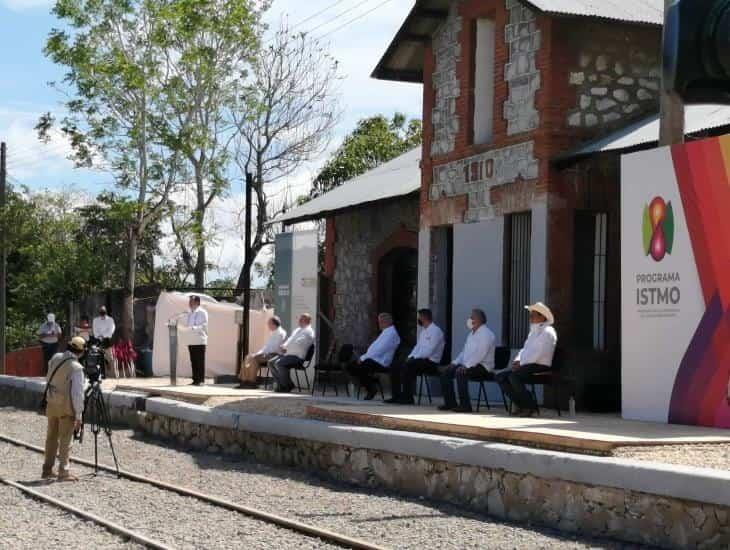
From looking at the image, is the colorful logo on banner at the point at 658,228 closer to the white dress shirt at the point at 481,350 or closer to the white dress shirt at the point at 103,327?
the white dress shirt at the point at 481,350

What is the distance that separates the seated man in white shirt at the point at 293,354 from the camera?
20.8 metres

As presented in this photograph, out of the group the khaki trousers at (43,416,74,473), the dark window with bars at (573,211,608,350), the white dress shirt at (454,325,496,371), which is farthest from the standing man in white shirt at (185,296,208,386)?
the khaki trousers at (43,416,74,473)

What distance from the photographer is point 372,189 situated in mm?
22953

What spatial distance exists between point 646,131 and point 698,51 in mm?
10835

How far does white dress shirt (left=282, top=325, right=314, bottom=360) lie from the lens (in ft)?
68.3

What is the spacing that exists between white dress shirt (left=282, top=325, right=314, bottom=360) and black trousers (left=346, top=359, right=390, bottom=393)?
2.29 m

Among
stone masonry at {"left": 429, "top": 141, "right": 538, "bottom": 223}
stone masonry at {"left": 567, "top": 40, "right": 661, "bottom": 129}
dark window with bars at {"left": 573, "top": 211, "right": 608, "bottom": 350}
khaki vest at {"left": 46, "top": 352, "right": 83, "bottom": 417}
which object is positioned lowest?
khaki vest at {"left": 46, "top": 352, "right": 83, "bottom": 417}

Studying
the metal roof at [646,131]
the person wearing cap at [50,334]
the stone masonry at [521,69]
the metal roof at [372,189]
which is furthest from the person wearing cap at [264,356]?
the person wearing cap at [50,334]

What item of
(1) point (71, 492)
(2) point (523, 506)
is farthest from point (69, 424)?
(2) point (523, 506)

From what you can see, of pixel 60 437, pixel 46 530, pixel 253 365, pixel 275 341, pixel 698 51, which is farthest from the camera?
pixel 253 365

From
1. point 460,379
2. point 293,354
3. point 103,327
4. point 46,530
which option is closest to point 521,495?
point 46,530

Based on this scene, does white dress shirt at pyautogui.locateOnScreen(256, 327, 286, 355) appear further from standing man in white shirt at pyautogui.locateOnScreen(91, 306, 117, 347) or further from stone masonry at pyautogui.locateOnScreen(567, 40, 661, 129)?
stone masonry at pyautogui.locateOnScreen(567, 40, 661, 129)

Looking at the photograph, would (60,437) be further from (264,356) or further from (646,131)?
(264,356)

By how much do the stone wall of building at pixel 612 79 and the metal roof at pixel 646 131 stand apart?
40cm
